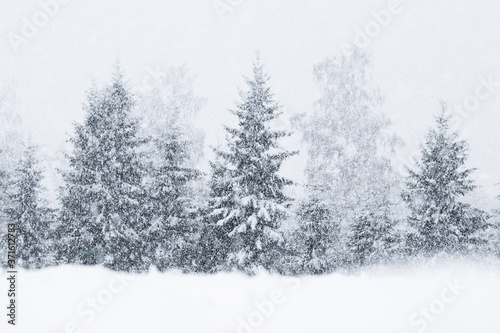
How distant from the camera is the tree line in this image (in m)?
17.5

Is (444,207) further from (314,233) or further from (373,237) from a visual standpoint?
(314,233)

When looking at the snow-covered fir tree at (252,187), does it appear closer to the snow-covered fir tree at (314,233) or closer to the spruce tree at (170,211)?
the spruce tree at (170,211)

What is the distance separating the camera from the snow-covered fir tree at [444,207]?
1867cm

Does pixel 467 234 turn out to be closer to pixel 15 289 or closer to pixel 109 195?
pixel 109 195

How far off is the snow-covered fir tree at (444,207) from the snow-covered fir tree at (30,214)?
14.2m

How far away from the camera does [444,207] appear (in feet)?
61.8

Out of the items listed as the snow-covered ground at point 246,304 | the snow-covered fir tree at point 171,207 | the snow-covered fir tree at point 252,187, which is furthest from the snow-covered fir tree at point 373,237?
the snow-covered ground at point 246,304

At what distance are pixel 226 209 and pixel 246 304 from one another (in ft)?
29.3

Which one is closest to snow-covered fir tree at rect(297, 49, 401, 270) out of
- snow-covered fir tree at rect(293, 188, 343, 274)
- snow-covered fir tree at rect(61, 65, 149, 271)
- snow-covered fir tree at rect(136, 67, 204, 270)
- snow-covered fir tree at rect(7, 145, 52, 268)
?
snow-covered fir tree at rect(293, 188, 343, 274)

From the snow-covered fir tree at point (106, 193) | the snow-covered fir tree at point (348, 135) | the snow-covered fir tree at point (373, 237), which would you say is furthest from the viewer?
the snow-covered fir tree at point (348, 135)

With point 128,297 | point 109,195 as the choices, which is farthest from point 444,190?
point 128,297

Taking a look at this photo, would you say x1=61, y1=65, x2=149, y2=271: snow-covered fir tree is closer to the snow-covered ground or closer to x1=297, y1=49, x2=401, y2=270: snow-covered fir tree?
the snow-covered ground

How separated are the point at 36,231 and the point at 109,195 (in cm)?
442

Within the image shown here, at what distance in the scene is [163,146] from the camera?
19.8 meters
